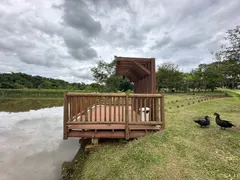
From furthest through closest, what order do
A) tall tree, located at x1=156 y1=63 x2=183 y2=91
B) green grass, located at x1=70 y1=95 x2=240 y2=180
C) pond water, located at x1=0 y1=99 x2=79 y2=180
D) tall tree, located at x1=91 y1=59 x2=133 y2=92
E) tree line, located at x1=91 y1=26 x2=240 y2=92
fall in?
tall tree, located at x1=156 y1=63 x2=183 y2=91 → tall tree, located at x1=91 y1=59 x2=133 y2=92 → tree line, located at x1=91 y1=26 x2=240 y2=92 → pond water, located at x1=0 y1=99 x2=79 y2=180 → green grass, located at x1=70 y1=95 x2=240 y2=180

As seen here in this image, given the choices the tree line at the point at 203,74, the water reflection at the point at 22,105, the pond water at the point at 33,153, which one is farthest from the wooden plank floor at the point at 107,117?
the water reflection at the point at 22,105

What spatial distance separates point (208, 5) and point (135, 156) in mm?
10607

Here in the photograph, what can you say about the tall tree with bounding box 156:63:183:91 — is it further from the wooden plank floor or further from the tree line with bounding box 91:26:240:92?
the wooden plank floor

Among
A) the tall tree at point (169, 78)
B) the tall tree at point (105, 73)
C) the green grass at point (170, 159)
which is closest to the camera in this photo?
the green grass at point (170, 159)

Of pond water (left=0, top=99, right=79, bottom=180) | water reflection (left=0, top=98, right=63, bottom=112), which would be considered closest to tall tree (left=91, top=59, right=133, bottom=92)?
water reflection (left=0, top=98, right=63, bottom=112)

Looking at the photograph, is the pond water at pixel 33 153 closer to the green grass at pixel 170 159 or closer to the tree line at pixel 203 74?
the green grass at pixel 170 159

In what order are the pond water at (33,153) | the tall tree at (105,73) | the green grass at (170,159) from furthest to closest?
the tall tree at (105,73) → the pond water at (33,153) → the green grass at (170,159)

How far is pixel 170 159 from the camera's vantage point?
2.83 meters

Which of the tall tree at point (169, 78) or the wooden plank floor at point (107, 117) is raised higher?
the tall tree at point (169, 78)

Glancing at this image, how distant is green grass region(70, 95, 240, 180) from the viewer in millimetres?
2455

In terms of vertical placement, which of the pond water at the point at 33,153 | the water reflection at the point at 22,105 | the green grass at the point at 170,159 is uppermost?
the green grass at the point at 170,159

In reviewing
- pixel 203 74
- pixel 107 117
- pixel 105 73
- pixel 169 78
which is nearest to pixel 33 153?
pixel 107 117

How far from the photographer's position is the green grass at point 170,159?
2455 millimetres

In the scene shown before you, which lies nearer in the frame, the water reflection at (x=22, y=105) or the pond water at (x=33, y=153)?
the pond water at (x=33, y=153)
